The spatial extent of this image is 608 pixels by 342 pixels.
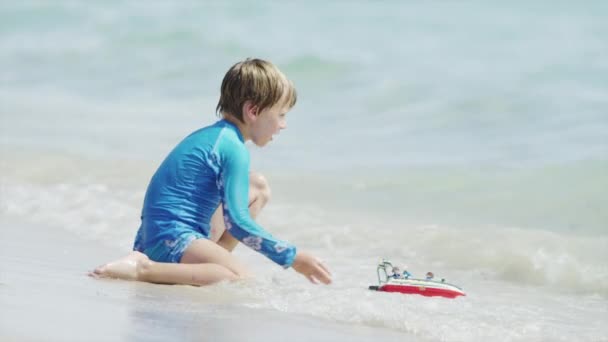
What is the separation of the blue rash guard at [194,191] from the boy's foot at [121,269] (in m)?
0.18

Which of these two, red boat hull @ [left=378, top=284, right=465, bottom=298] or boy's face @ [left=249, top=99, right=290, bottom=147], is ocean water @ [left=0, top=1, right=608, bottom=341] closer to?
red boat hull @ [left=378, top=284, right=465, bottom=298]

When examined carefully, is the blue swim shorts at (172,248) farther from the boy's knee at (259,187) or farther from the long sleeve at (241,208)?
the boy's knee at (259,187)

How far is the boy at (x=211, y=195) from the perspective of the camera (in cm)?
430

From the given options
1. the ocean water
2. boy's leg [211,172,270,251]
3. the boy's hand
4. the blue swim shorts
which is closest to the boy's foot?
the blue swim shorts

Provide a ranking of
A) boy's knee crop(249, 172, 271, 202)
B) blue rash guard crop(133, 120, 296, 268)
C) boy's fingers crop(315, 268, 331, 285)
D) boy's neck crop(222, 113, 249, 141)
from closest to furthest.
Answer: boy's fingers crop(315, 268, 331, 285), blue rash guard crop(133, 120, 296, 268), boy's neck crop(222, 113, 249, 141), boy's knee crop(249, 172, 271, 202)

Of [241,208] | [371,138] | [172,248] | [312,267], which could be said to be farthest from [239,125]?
[371,138]

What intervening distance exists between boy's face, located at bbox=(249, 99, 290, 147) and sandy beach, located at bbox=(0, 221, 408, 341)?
0.67 m

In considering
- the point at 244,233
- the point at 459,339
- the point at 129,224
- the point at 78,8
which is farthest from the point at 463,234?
the point at 78,8

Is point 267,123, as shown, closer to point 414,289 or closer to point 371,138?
point 414,289

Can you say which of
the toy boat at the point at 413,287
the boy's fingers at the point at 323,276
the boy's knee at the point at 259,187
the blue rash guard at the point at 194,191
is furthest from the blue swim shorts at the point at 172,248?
the toy boat at the point at 413,287

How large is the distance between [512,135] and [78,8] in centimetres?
1617

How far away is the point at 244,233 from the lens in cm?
429

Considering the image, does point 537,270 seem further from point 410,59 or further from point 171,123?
point 410,59

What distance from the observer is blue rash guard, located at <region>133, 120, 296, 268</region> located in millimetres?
4363
